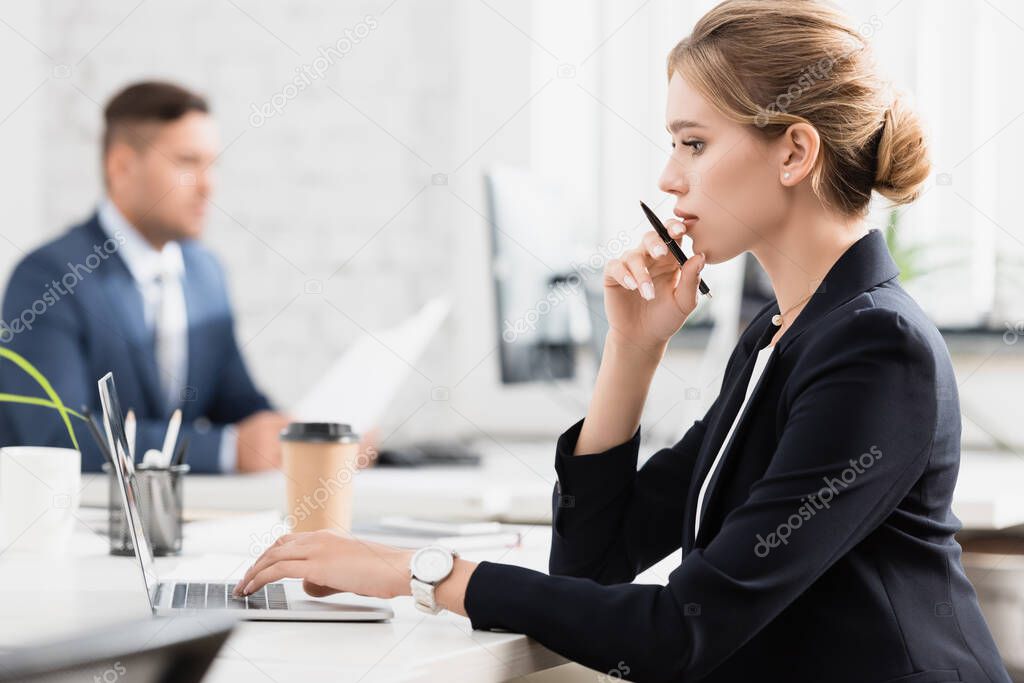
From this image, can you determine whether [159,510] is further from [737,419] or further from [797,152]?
[797,152]

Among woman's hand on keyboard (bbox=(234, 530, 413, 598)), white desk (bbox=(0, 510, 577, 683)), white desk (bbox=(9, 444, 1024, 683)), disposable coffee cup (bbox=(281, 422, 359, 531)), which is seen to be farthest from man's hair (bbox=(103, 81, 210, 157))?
woman's hand on keyboard (bbox=(234, 530, 413, 598))

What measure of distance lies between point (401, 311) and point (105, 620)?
6.34ft

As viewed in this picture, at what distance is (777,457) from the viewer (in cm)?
89

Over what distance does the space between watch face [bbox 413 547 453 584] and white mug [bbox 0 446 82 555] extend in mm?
529

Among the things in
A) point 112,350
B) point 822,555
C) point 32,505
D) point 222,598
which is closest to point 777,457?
point 822,555

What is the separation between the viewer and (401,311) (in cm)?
281

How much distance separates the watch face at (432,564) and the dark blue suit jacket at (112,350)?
3.78ft

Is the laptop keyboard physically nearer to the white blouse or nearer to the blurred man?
A: the white blouse

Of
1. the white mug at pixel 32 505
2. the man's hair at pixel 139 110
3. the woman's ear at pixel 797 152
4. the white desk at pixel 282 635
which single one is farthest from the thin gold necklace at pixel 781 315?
the man's hair at pixel 139 110

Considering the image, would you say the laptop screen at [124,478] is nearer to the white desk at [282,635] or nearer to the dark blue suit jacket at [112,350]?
the white desk at [282,635]

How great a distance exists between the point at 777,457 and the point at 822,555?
0.28 ft

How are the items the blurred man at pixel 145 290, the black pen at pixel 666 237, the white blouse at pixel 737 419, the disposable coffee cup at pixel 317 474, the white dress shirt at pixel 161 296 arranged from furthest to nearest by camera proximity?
1. the white dress shirt at pixel 161 296
2. the blurred man at pixel 145 290
3. the disposable coffee cup at pixel 317 474
4. the black pen at pixel 666 237
5. the white blouse at pixel 737 419

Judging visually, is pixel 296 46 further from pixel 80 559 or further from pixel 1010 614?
pixel 1010 614

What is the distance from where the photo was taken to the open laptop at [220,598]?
925 mm
